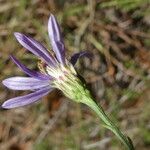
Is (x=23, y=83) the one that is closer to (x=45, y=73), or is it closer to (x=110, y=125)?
(x=45, y=73)

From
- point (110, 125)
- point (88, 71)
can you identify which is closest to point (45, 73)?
point (110, 125)

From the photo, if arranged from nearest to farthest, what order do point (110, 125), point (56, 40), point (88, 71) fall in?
point (110, 125) < point (56, 40) < point (88, 71)

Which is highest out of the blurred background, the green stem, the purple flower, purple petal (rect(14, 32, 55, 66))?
purple petal (rect(14, 32, 55, 66))

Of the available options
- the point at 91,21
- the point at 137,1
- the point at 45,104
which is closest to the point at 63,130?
the point at 45,104

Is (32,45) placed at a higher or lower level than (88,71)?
higher

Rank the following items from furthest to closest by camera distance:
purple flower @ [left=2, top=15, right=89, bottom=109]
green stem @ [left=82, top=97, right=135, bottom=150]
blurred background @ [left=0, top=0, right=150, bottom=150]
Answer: blurred background @ [left=0, top=0, right=150, bottom=150] → purple flower @ [left=2, top=15, right=89, bottom=109] → green stem @ [left=82, top=97, right=135, bottom=150]

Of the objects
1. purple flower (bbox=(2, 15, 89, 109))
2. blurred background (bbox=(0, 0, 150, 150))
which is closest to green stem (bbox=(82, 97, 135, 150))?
purple flower (bbox=(2, 15, 89, 109))

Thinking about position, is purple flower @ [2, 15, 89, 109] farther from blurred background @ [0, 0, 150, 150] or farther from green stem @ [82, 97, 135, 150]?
blurred background @ [0, 0, 150, 150]
